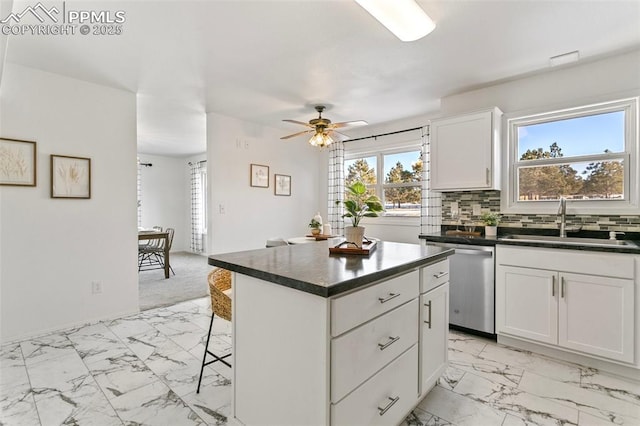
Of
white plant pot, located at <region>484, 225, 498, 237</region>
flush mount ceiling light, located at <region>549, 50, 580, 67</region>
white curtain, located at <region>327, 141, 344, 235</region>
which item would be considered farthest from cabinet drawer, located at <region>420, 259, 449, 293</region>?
white curtain, located at <region>327, 141, 344, 235</region>

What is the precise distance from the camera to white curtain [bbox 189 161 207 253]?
24.4ft

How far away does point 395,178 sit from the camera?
4711mm

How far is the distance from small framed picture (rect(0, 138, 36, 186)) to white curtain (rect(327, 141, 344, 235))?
3739mm

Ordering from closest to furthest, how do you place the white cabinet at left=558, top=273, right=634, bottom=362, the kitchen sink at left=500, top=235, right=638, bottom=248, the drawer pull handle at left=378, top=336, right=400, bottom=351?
the drawer pull handle at left=378, top=336, right=400, bottom=351
the white cabinet at left=558, top=273, right=634, bottom=362
the kitchen sink at left=500, top=235, right=638, bottom=248

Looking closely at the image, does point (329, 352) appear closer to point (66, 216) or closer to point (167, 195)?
point (66, 216)

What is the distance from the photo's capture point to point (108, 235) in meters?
3.23

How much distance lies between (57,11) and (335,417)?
9.36 feet

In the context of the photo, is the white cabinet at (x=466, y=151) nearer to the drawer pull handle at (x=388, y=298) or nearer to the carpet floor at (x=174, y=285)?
the drawer pull handle at (x=388, y=298)

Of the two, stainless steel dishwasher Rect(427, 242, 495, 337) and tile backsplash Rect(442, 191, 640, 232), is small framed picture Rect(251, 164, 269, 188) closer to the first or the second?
tile backsplash Rect(442, 191, 640, 232)

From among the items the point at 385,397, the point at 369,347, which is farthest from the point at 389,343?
the point at 385,397

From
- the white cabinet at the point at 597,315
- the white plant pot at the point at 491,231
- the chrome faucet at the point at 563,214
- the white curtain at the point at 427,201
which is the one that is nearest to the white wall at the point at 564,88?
the white curtain at the point at 427,201

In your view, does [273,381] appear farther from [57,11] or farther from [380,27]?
[57,11]

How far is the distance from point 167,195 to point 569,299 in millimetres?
7951

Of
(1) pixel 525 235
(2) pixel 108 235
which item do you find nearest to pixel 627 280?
(1) pixel 525 235
